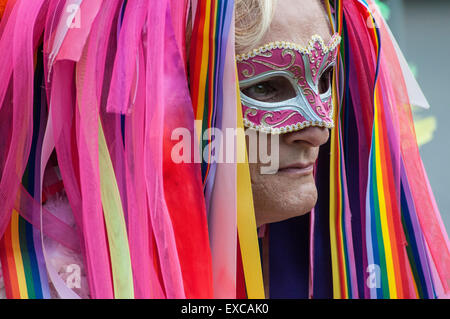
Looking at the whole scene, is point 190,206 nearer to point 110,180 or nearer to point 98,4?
point 110,180

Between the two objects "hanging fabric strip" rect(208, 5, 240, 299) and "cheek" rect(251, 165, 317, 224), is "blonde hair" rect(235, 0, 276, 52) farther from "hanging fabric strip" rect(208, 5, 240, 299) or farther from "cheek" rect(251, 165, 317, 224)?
"cheek" rect(251, 165, 317, 224)

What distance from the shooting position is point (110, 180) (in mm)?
1151

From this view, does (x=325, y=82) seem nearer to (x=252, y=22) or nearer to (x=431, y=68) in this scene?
(x=252, y=22)

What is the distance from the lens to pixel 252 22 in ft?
4.09

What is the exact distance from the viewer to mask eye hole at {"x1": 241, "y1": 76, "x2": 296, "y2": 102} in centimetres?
128

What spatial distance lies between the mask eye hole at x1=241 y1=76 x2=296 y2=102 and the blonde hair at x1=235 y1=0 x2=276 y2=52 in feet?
0.27

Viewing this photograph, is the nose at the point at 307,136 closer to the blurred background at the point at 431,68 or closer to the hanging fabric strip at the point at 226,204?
the hanging fabric strip at the point at 226,204

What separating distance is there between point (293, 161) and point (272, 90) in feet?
0.51

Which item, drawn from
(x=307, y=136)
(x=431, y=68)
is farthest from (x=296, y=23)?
(x=431, y=68)

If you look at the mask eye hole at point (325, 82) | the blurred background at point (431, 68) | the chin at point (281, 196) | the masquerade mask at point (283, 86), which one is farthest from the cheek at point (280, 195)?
the blurred background at point (431, 68)

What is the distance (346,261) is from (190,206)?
21.4 inches

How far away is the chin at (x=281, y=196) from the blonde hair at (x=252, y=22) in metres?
0.28

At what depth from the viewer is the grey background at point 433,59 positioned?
→ 3.02 metres

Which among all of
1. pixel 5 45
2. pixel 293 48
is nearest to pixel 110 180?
pixel 5 45
